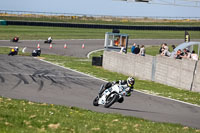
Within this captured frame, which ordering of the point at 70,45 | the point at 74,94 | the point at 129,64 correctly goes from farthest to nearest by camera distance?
the point at 70,45 < the point at 129,64 < the point at 74,94

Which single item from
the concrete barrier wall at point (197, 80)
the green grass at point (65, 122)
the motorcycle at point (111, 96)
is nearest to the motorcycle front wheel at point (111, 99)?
the motorcycle at point (111, 96)

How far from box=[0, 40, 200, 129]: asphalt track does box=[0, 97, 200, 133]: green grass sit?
2056 millimetres

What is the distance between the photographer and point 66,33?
203 feet

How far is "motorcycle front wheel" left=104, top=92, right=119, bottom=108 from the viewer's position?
14297 millimetres

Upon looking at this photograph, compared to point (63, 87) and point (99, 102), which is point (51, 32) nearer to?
point (63, 87)

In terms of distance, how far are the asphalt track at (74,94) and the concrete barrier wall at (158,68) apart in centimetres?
305

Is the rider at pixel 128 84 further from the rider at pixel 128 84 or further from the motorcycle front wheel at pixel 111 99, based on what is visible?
the motorcycle front wheel at pixel 111 99

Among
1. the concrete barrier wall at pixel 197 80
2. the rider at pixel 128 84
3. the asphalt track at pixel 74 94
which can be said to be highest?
the rider at pixel 128 84

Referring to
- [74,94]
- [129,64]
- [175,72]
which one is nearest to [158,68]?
[175,72]

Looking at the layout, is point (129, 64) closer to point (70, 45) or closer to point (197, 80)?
point (197, 80)

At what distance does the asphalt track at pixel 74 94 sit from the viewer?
14323 mm

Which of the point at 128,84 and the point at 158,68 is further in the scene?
the point at 158,68

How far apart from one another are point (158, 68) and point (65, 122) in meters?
14.7


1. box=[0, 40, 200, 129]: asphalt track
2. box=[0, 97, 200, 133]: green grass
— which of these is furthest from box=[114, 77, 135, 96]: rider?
box=[0, 97, 200, 133]: green grass
